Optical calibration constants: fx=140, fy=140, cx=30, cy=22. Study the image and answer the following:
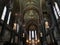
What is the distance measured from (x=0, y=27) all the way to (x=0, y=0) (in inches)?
93.8

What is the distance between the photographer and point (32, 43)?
30.3m

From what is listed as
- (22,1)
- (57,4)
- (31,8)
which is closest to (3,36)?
(57,4)

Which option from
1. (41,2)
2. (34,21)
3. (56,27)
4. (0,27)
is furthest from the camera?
(34,21)

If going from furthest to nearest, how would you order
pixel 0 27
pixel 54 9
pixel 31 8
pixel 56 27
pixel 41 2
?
1. pixel 31 8
2. pixel 41 2
3. pixel 54 9
4. pixel 56 27
5. pixel 0 27

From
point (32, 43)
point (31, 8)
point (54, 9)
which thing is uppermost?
point (31, 8)

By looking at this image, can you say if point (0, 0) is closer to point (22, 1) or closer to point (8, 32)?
point (8, 32)

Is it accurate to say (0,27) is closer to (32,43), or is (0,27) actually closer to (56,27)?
(56,27)

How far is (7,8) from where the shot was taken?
14547 mm

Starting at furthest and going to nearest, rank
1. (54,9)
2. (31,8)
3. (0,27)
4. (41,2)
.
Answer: (31,8) < (41,2) < (54,9) < (0,27)

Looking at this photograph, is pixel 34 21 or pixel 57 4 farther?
pixel 34 21

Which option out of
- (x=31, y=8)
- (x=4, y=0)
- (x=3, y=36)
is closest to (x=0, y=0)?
(x=4, y=0)

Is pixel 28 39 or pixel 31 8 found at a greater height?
pixel 31 8

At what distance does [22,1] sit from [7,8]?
8.74m

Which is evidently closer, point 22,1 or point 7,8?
point 7,8
